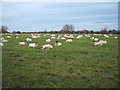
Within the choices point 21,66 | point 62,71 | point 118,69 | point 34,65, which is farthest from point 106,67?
point 21,66

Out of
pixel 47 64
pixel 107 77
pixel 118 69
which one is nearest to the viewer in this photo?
pixel 107 77

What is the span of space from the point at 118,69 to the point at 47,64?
4.30 meters

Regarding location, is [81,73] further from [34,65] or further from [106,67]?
[34,65]

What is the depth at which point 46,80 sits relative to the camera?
23.2 feet

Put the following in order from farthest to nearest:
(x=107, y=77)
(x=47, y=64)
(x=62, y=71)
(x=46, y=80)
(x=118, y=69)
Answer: (x=47, y=64), (x=118, y=69), (x=62, y=71), (x=107, y=77), (x=46, y=80)

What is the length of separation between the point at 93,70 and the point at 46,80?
9.81ft

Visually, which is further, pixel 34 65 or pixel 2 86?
pixel 34 65

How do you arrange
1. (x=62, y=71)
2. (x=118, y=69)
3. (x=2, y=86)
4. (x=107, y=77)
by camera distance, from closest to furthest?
(x=2, y=86), (x=107, y=77), (x=62, y=71), (x=118, y=69)

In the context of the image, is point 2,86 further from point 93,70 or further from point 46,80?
point 93,70

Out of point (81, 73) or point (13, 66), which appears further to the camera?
point (13, 66)

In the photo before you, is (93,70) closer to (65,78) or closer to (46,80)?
(65,78)

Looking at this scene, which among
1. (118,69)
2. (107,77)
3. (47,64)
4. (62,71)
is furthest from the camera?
(47,64)

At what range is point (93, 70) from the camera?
870cm

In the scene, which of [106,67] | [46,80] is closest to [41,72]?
[46,80]
